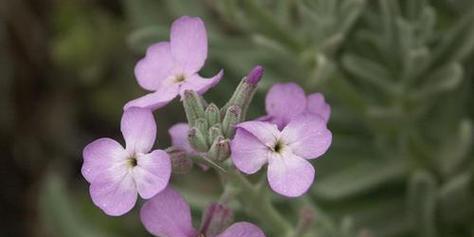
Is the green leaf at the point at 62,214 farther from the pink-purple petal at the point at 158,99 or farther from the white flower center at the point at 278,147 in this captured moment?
the white flower center at the point at 278,147

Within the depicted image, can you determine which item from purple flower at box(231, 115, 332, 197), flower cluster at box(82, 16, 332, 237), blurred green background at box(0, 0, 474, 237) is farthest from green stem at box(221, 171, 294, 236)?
blurred green background at box(0, 0, 474, 237)

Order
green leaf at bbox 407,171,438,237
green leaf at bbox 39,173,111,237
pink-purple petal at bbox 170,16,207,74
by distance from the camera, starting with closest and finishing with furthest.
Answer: pink-purple petal at bbox 170,16,207,74 → green leaf at bbox 407,171,438,237 → green leaf at bbox 39,173,111,237

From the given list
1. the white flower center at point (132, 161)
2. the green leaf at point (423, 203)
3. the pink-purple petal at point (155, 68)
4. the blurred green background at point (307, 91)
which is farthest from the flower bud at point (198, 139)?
the green leaf at point (423, 203)

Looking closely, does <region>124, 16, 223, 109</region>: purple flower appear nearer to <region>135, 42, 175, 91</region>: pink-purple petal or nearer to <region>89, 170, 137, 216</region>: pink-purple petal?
<region>135, 42, 175, 91</region>: pink-purple petal

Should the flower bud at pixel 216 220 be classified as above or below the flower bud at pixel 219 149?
below

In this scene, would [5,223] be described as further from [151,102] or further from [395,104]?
[151,102]

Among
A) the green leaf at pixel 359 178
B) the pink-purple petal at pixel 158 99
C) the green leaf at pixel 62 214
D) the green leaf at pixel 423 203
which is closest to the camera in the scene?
the pink-purple petal at pixel 158 99

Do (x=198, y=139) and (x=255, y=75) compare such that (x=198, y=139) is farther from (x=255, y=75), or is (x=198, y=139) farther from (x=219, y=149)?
(x=255, y=75)
